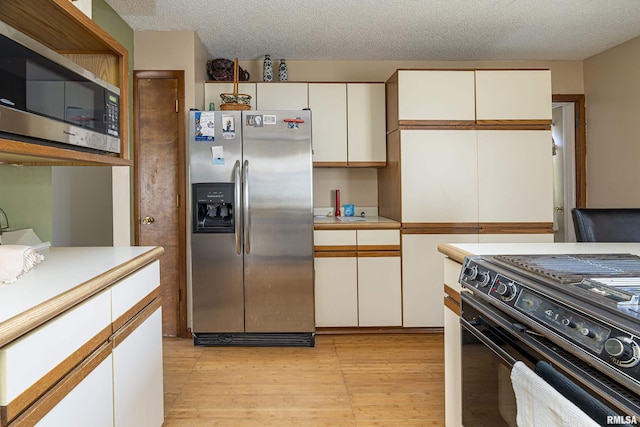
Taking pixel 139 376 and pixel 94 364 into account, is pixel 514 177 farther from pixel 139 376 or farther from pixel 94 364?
pixel 94 364

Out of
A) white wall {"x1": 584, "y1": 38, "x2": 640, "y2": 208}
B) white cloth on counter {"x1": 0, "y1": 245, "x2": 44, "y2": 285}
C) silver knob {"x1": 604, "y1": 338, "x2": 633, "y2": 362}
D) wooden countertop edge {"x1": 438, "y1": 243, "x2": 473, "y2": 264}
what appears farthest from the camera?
white wall {"x1": 584, "y1": 38, "x2": 640, "y2": 208}

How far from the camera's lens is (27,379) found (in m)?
0.86

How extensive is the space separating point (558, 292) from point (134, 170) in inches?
120

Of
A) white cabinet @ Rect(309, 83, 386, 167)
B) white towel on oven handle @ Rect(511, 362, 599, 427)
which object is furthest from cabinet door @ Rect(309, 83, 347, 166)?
white towel on oven handle @ Rect(511, 362, 599, 427)

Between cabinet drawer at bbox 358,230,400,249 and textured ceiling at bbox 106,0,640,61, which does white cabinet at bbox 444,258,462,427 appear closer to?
cabinet drawer at bbox 358,230,400,249

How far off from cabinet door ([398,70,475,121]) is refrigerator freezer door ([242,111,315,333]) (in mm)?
817

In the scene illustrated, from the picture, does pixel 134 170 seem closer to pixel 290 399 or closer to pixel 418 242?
pixel 290 399

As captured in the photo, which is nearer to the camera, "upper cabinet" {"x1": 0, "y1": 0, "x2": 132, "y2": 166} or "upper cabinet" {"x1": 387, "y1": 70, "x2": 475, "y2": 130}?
"upper cabinet" {"x1": 0, "y1": 0, "x2": 132, "y2": 166}

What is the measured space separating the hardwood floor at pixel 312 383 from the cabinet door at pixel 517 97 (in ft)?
5.97

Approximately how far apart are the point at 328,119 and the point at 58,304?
2832 mm

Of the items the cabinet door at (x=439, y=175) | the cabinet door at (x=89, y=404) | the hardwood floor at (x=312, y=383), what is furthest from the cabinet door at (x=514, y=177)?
the cabinet door at (x=89, y=404)

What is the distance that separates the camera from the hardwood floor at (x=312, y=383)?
81.4 inches

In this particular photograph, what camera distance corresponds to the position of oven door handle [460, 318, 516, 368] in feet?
3.57

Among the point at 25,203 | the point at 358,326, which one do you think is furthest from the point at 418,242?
the point at 25,203
